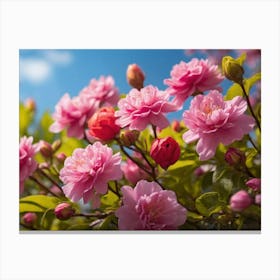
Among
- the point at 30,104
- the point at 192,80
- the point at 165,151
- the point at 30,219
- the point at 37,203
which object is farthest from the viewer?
the point at 30,104

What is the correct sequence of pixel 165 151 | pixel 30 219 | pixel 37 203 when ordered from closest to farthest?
1. pixel 165 151
2. pixel 37 203
3. pixel 30 219

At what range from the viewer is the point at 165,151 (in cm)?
128

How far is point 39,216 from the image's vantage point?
163cm

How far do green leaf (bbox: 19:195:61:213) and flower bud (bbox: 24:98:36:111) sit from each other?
35cm

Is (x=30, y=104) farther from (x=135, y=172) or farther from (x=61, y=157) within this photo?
(x=135, y=172)

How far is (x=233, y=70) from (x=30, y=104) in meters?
0.77

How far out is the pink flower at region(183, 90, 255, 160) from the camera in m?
1.31

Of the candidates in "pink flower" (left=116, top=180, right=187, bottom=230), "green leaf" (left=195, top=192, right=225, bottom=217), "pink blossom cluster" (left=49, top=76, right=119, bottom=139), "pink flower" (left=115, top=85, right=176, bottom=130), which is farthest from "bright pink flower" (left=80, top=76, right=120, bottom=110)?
"green leaf" (left=195, top=192, right=225, bottom=217)

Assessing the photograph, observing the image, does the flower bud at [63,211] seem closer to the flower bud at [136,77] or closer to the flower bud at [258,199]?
the flower bud at [136,77]

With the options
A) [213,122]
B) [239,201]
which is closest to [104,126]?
[213,122]

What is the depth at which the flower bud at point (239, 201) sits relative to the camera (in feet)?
4.31

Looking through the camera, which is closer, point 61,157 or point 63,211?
point 63,211

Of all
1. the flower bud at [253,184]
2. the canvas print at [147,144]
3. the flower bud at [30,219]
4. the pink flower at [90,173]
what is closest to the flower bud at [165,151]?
the canvas print at [147,144]
